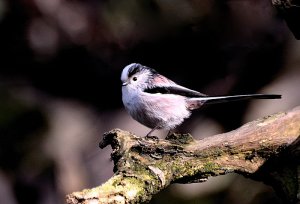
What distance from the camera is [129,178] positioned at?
237 cm

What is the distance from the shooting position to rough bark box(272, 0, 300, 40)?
8.43ft

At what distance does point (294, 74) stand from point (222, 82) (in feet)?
1.73

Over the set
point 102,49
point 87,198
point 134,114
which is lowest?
point 87,198

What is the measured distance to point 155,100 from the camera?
377 cm

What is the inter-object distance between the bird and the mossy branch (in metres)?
0.97

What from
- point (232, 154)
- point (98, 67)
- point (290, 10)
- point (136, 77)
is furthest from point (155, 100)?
point (98, 67)

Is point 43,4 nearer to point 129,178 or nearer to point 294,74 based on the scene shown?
point 294,74

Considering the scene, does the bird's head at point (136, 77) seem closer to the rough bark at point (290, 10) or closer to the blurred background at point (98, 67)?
the blurred background at point (98, 67)

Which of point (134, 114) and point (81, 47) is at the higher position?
point (81, 47)

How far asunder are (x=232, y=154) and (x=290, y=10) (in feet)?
1.81

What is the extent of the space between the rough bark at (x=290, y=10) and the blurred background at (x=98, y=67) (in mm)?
2106

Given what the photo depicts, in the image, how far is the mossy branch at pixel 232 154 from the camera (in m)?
2.55

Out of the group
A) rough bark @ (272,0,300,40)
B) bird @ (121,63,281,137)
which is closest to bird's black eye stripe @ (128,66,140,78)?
bird @ (121,63,281,137)

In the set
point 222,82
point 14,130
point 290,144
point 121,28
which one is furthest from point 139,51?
point 290,144
